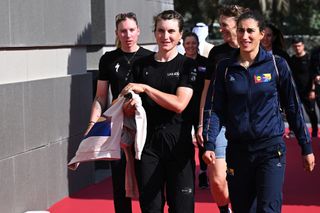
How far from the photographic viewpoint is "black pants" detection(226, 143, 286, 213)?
623 cm

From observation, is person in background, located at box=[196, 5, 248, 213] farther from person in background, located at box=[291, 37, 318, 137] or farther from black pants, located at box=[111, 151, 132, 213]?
person in background, located at box=[291, 37, 318, 137]

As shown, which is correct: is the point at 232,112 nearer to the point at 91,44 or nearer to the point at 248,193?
the point at 248,193

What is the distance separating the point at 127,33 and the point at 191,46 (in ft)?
9.92

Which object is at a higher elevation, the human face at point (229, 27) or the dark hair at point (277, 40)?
the human face at point (229, 27)

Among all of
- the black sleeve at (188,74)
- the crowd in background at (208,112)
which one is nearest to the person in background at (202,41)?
the crowd in background at (208,112)

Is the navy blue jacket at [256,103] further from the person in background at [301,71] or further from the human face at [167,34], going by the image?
the person in background at [301,71]

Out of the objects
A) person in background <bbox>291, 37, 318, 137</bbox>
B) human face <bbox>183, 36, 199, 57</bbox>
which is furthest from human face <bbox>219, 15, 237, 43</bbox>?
person in background <bbox>291, 37, 318, 137</bbox>

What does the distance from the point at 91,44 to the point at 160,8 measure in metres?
4.18

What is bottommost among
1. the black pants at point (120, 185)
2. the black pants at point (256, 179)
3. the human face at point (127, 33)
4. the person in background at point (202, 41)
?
the black pants at point (120, 185)

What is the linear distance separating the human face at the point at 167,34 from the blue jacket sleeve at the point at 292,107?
836mm

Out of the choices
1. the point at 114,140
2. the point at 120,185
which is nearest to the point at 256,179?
the point at 114,140

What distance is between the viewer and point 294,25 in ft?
149

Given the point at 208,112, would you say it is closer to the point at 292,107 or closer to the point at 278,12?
the point at 292,107

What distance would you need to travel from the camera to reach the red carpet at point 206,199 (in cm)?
963
